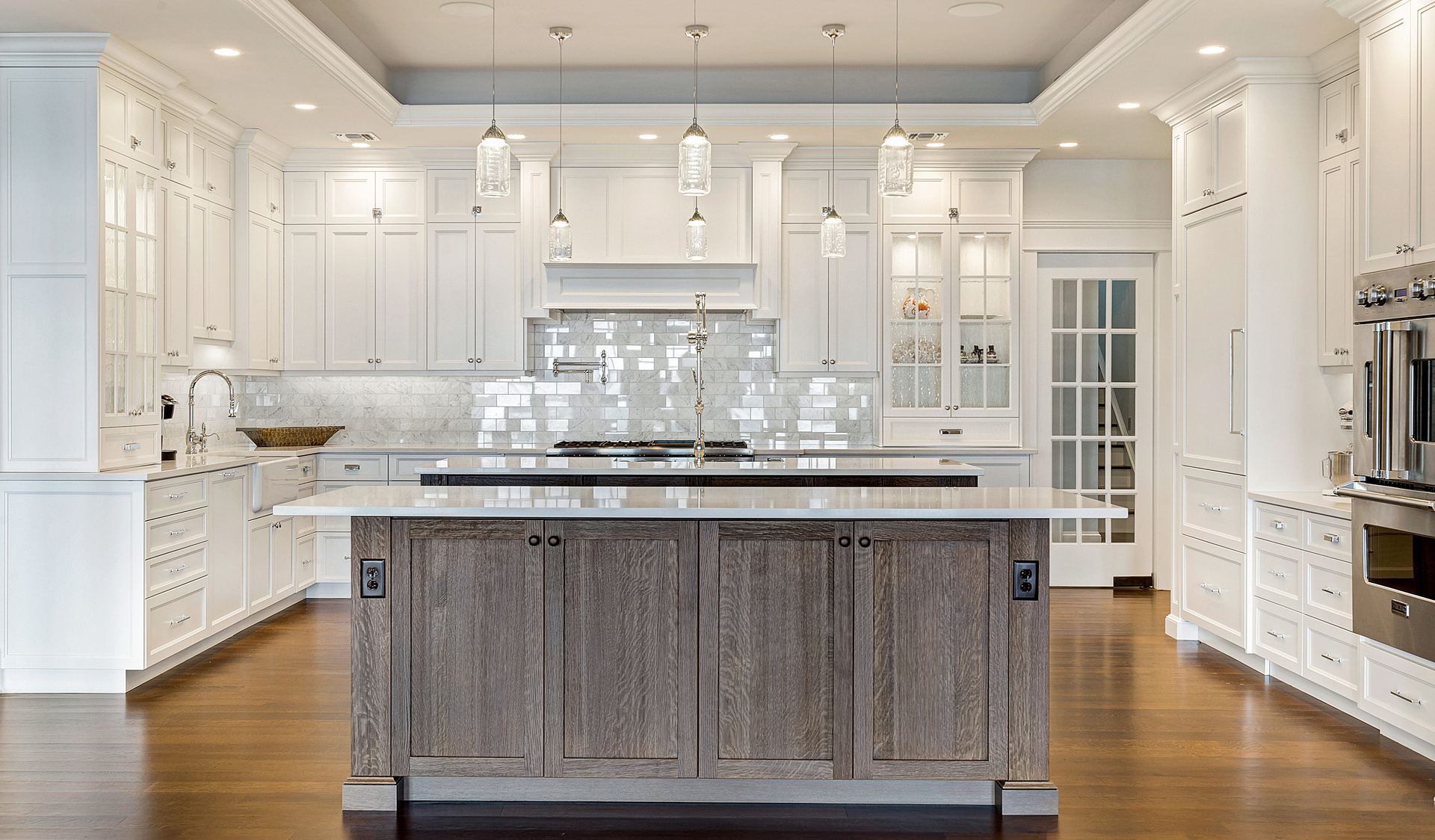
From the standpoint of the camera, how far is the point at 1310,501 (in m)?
4.18

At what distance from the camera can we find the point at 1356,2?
12.5ft

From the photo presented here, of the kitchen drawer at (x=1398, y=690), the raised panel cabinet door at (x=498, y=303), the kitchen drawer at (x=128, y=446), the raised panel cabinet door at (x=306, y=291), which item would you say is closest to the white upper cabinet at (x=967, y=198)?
the raised panel cabinet door at (x=498, y=303)

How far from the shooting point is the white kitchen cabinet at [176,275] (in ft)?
16.7

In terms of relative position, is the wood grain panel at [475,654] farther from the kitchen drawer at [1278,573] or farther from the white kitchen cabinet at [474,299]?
the white kitchen cabinet at [474,299]

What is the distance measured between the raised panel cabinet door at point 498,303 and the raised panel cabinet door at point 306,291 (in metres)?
1.00

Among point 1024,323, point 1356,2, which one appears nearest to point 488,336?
point 1024,323

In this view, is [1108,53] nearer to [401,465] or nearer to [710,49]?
[710,49]

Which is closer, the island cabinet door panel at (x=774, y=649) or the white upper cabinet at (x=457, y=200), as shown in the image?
the island cabinet door panel at (x=774, y=649)

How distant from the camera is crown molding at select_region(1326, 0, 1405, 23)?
3701mm

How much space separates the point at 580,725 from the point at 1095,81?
3994 millimetres

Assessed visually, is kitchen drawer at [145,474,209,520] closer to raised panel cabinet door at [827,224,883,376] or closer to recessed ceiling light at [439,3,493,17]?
recessed ceiling light at [439,3,493,17]

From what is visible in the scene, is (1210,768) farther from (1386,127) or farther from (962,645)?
(1386,127)

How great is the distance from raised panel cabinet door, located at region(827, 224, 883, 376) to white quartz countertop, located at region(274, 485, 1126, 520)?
10.7 ft

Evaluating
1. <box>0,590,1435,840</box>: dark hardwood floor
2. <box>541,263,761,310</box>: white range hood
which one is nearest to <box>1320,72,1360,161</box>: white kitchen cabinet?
<box>0,590,1435,840</box>: dark hardwood floor
